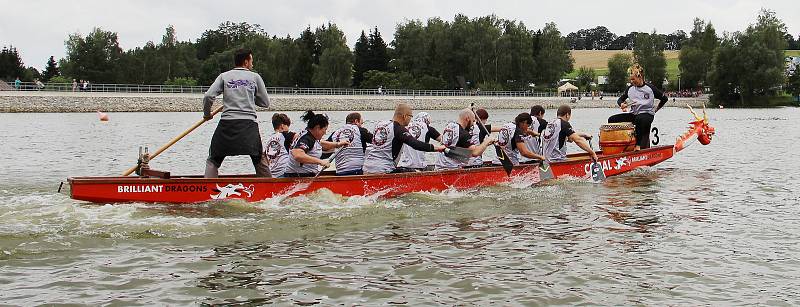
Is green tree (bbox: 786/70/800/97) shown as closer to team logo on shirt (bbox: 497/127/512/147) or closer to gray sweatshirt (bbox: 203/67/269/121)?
team logo on shirt (bbox: 497/127/512/147)

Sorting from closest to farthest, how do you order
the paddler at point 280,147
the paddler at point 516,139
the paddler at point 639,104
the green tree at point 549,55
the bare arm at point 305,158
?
the bare arm at point 305,158
the paddler at point 280,147
the paddler at point 516,139
the paddler at point 639,104
the green tree at point 549,55

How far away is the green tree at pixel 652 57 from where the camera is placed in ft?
417

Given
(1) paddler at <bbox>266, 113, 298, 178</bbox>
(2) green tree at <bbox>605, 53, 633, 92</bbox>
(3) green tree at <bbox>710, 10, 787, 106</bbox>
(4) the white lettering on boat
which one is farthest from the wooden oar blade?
(2) green tree at <bbox>605, 53, 633, 92</bbox>

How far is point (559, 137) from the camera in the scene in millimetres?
16484

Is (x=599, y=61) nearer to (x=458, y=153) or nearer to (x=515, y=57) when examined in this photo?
(x=515, y=57)

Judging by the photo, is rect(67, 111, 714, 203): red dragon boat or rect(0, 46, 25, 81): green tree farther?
rect(0, 46, 25, 81): green tree

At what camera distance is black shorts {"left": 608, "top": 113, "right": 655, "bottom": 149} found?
19.1 metres

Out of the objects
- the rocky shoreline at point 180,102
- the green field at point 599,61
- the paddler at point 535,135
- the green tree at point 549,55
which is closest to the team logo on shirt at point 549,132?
the paddler at point 535,135

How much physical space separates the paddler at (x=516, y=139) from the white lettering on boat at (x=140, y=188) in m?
6.57

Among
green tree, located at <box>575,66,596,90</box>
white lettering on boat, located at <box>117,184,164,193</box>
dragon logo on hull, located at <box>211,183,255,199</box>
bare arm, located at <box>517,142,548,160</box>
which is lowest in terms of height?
dragon logo on hull, located at <box>211,183,255,199</box>

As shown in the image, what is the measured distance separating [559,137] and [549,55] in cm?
10688

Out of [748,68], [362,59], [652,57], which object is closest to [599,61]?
[652,57]

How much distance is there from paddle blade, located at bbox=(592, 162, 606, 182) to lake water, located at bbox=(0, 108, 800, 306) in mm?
1146

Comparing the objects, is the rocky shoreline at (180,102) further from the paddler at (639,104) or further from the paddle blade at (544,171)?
the paddle blade at (544,171)
